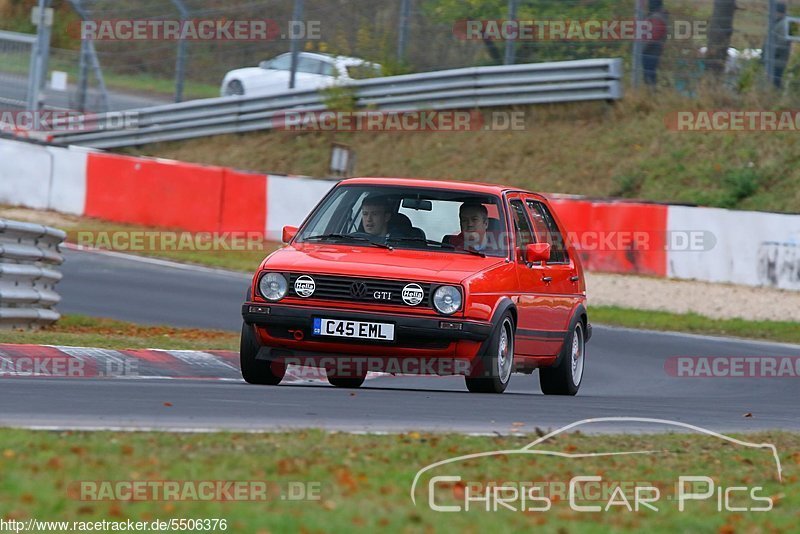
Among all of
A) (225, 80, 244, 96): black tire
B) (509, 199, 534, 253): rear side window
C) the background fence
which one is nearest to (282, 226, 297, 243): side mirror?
(509, 199, 534, 253): rear side window

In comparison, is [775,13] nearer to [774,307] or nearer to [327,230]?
[774,307]

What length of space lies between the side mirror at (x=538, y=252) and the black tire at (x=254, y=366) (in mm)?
1940

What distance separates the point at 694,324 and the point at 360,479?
1289 centimetres

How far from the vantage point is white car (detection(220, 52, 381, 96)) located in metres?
28.8

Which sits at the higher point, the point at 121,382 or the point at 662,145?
the point at 662,145

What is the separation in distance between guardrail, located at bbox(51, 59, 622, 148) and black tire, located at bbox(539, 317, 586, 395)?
15.3 m

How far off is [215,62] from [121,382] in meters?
21.0

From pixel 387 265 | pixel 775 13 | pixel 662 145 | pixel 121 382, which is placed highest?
pixel 775 13

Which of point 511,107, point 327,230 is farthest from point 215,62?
point 327,230

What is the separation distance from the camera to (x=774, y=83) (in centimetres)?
2491

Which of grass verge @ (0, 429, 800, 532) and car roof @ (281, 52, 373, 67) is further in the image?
car roof @ (281, 52, 373, 67)

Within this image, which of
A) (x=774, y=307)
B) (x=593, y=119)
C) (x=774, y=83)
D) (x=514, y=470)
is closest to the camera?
(x=514, y=470)

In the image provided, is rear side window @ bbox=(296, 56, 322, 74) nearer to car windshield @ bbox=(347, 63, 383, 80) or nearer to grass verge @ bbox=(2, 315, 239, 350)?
car windshield @ bbox=(347, 63, 383, 80)

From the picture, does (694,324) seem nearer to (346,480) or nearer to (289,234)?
(289,234)
